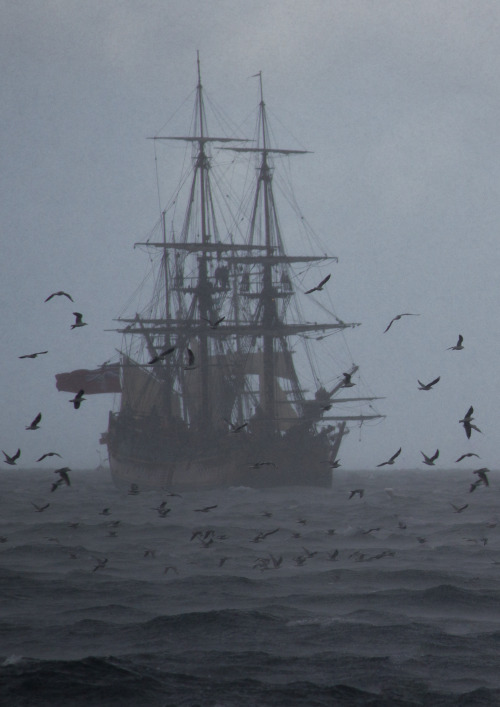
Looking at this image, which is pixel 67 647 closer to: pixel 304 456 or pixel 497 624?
pixel 497 624

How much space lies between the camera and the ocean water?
18.1 m

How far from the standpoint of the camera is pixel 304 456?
10306 centimetres

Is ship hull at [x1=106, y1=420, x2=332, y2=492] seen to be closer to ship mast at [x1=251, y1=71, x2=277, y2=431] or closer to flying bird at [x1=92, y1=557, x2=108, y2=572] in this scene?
ship mast at [x1=251, y1=71, x2=277, y2=431]

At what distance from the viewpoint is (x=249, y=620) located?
78.5ft

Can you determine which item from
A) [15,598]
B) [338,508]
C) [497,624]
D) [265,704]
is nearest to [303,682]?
[265,704]

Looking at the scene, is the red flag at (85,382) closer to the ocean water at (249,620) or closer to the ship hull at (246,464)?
the ship hull at (246,464)

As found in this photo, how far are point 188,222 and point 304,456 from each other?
27.1m

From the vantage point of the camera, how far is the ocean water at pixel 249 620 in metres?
18.1

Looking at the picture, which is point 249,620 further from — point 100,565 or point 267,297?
point 267,297

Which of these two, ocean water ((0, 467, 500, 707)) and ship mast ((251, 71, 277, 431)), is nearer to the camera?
ocean water ((0, 467, 500, 707))

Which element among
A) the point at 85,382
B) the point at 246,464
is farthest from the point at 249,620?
the point at 85,382

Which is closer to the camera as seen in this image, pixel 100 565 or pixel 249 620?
pixel 249 620

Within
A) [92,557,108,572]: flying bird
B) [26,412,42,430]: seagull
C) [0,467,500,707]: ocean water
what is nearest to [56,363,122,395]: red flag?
[0,467,500,707]: ocean water

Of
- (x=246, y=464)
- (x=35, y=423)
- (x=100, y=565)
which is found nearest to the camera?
(x=35, y=423)
